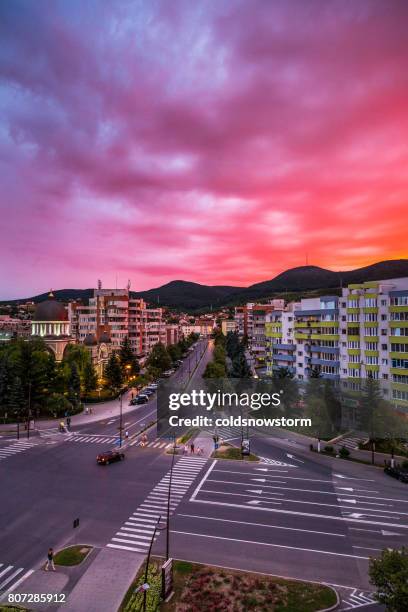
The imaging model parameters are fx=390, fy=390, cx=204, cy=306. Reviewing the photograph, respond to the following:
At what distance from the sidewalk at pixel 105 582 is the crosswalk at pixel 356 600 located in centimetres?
1137

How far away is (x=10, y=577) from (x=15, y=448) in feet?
91.2

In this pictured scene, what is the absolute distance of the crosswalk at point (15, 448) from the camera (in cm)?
4481

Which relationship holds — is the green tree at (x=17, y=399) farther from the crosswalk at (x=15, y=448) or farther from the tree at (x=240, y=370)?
the tree at (x=240, y=370)

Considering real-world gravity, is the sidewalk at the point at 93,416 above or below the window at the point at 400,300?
below

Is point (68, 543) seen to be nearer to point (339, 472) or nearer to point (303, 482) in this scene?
point (303, 482)

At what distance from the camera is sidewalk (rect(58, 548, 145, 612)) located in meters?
19.7

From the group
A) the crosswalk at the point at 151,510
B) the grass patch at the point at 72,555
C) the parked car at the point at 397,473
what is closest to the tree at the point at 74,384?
the crosswalk at the point at 151,510

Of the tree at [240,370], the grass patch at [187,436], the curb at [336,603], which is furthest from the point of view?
the tree at [240,370]

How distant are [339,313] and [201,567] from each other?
49.8 metres

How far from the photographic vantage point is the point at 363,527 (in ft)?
91.6

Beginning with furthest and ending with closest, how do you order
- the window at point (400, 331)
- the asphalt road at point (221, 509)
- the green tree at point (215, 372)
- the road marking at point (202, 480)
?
the green tree at point (215, 372) < the window at point (400, 331) < the road marking at point (202, 480) < the asphalt road at point (221, 509)

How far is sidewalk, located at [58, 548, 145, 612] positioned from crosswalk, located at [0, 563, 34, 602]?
133 inches

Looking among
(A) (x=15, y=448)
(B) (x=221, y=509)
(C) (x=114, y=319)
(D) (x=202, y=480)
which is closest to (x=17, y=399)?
(A) (x=15, y=448)

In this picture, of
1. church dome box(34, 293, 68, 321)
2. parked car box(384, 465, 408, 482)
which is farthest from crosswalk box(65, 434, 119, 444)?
church dome box(34, 293, 68, 321)
